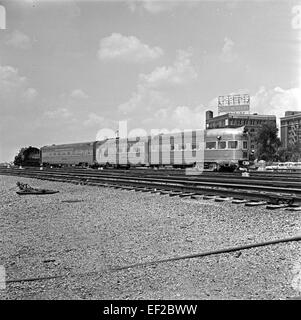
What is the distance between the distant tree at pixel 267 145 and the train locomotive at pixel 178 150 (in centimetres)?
1964

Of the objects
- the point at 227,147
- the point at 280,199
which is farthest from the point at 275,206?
the point at 227,147

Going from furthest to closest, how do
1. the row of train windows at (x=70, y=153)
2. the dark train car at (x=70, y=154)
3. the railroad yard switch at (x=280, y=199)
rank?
the row of train windows at (x=70, y=153), the dark train car at (x=70, y=154), the railroad yard switch at (x=280, y=199)

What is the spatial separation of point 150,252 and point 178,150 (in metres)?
20.4

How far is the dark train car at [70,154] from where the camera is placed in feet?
115

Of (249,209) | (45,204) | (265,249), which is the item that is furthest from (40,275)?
(45,204)

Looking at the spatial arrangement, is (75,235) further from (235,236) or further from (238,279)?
(238,279)

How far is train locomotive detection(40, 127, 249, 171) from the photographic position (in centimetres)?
2302

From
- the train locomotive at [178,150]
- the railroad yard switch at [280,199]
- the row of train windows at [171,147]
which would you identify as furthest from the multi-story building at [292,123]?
the row of train windows at [171,147]

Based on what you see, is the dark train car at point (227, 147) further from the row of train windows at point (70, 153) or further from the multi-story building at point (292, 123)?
the row of train windows at point (70, 153)

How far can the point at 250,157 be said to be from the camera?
2339 cm

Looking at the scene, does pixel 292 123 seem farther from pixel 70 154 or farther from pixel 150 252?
pixel 70 154

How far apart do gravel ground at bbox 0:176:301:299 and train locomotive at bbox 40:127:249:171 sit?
14.8 meters

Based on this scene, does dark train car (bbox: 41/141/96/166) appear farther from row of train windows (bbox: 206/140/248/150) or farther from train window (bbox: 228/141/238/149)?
train window (bbox: 228/141/238/149)

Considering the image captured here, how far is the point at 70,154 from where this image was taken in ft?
127
